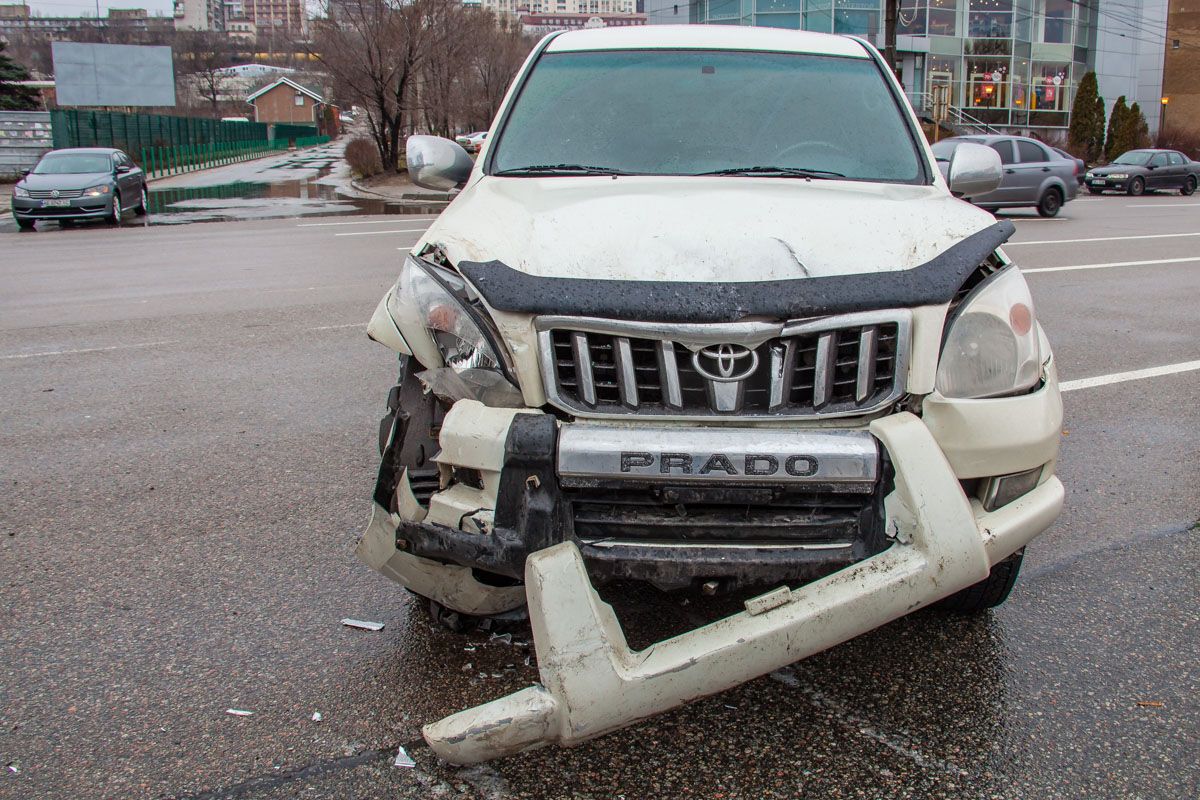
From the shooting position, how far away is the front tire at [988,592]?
319 centimetres

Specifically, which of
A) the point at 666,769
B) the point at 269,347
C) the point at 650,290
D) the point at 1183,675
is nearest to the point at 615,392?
the point at 650,290

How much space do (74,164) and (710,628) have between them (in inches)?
827

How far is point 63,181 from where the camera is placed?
19078 mm

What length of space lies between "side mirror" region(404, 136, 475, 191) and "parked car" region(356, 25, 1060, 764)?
150 cm

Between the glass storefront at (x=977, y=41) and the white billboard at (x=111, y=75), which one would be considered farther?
the white billboard at (x=111, y=75)

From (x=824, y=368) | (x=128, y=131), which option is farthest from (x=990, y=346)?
(x=128, y=131)

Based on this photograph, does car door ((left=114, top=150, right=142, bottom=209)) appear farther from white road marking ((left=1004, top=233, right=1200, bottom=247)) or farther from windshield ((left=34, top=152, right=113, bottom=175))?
white road marking ((left=1004, top=233, right=1200, bottom=247))

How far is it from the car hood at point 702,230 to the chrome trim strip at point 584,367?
0.19 m

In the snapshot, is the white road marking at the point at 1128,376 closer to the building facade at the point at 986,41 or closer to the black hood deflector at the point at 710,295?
the black hood deflector at the point at 710,295

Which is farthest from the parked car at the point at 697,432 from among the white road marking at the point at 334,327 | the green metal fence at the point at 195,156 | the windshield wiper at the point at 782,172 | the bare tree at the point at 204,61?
the bare tree at the point at 204,61

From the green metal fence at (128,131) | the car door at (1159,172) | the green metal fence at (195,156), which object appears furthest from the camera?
the green metal fence at (195,156)

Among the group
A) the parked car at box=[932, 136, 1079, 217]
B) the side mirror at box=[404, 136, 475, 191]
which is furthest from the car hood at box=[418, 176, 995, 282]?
the parked car at box=[932, 136, 1079, 217]

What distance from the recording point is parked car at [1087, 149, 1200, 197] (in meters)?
29.1

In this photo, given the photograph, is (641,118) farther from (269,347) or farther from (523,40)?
(523,40)
